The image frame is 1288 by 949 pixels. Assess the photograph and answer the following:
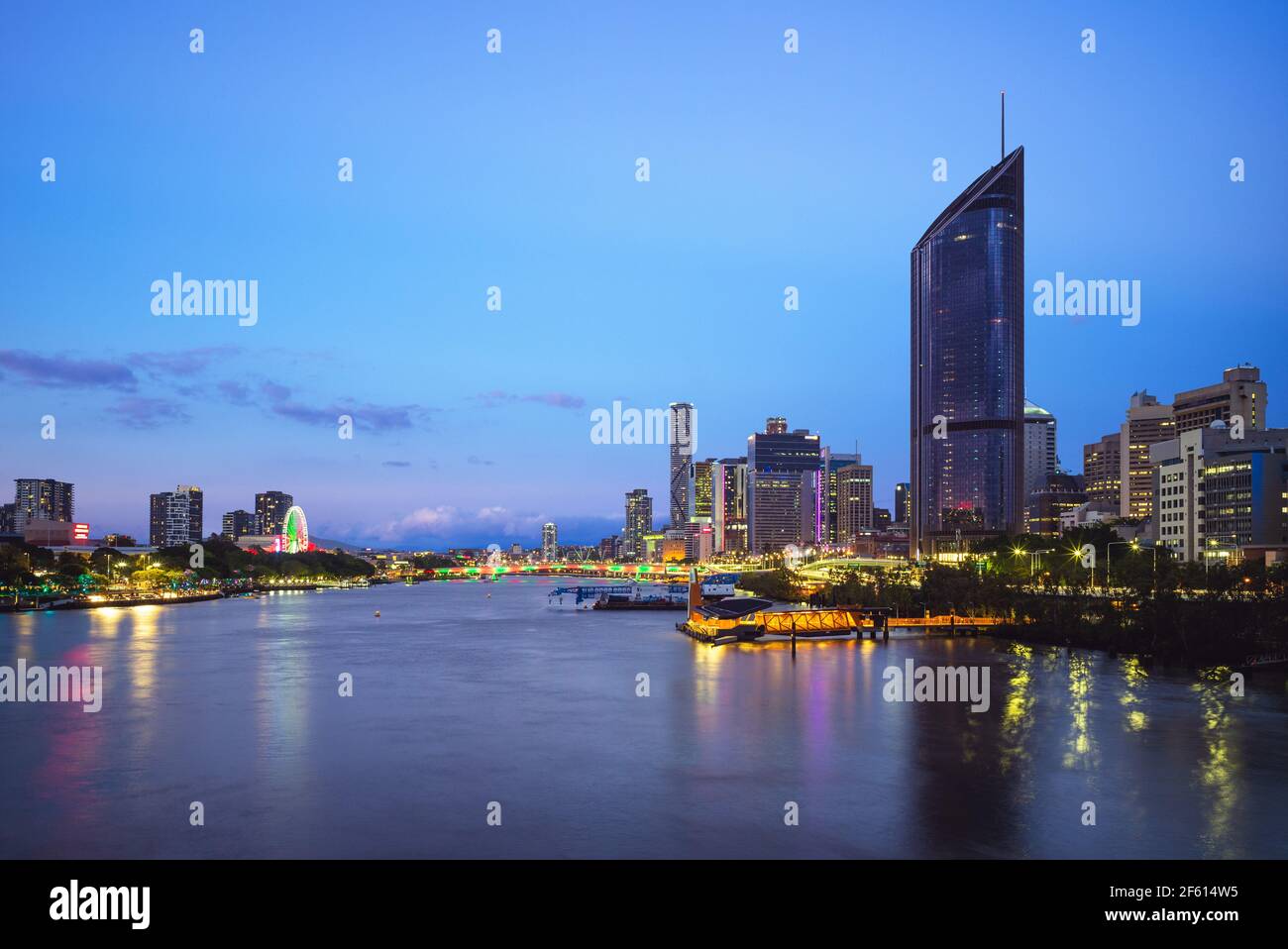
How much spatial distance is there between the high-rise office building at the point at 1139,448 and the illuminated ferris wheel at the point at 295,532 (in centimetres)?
11876

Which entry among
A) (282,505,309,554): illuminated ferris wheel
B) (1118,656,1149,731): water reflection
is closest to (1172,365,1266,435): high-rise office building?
(1118,656,1149,731): water reflection

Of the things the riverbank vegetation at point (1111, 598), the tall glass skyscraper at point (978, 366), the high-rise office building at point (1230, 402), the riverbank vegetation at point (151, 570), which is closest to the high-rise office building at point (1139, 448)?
the high-rise office building at point (1230, 402)

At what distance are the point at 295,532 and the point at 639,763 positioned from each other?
14949 cm

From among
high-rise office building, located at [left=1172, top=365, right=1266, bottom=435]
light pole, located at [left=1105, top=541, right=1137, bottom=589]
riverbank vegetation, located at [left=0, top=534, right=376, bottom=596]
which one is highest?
high-rise office building, located at [left=1172, top=365, right=1266, bottom=435]

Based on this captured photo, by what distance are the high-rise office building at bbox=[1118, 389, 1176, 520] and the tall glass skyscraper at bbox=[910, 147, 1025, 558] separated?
18057 millimetres

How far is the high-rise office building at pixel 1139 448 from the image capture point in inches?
4656

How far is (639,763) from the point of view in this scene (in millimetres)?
22859

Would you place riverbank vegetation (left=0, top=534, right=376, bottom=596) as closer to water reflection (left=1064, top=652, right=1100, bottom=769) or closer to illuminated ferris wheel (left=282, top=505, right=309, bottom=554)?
illuminated ferris wheel (left=282, top=505, right=309, bottom=554)

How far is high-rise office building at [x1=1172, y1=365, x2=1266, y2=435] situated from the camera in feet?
327

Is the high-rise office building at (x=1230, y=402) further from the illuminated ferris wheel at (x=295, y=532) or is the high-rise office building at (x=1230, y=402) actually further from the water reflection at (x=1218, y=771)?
the illuminated ferris wheel at (x=295, y=532)

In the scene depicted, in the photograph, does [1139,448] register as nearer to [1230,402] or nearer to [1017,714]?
[1230,402]

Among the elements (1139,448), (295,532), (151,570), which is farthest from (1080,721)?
(295,532)
